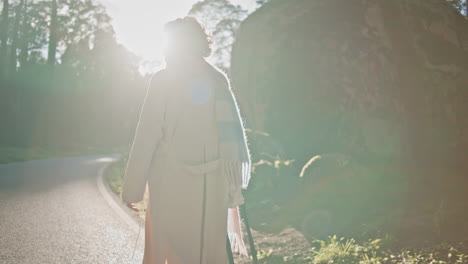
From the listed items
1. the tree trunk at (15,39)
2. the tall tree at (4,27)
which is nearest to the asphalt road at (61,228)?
the tall tree at (4,27)

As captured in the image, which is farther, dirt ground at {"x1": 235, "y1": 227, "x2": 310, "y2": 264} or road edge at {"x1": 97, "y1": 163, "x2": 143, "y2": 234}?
road edge at {"x1": 97, "y1": 163, "x2": 143, "y2": 234}

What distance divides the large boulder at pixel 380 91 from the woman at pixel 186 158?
12.7 feet

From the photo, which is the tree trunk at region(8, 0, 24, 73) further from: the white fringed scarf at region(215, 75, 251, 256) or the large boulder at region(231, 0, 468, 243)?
the white fringed scarf at region(215, 75, 251, 256)

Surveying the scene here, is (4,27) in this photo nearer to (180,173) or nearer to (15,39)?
Result: (15,39)

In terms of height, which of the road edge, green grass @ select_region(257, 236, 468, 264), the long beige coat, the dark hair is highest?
the dark hair

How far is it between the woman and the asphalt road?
0.85 metres

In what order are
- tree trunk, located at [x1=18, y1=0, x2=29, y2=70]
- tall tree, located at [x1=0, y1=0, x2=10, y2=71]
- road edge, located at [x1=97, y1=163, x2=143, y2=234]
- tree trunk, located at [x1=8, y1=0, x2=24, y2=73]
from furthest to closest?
tree trunk, located at [x1=18, y1=0, x2=29, y2=70], tree trunk, located at [x1=8, y1=0, x2=24, y2=73], tall tree, located at [x1=0, y1=0, x2=10, y2=71], road edge, located at [x1=97, y1=163, x2=143, y2=234]

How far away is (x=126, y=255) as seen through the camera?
438 cm

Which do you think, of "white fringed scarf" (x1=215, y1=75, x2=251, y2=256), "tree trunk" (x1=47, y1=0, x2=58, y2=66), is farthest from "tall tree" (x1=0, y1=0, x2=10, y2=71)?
"white fringed scarf" (x1=215, y1=75, x2=251, y2=256)

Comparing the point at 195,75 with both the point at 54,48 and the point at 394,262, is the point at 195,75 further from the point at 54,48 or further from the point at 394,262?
the point at 54,48

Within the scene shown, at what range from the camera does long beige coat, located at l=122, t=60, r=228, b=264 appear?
246 centimetres

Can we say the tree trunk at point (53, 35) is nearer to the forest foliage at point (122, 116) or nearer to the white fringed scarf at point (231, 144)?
the forest foliage at point (122, 116)

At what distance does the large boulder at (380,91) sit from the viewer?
7074 millimetres

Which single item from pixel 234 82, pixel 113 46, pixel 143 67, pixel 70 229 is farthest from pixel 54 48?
pixel 70 229
